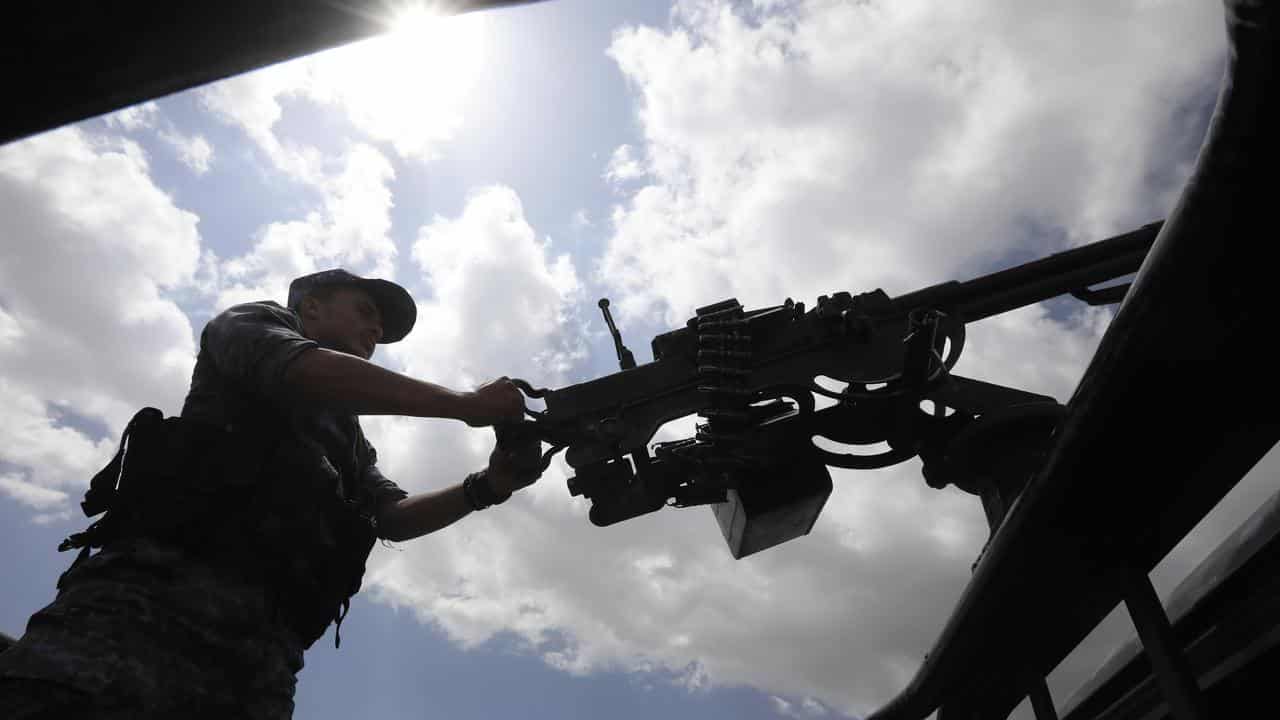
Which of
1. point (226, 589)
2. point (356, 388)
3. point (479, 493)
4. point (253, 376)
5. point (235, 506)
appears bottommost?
point (226, 589)

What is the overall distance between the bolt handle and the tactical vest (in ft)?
4.74

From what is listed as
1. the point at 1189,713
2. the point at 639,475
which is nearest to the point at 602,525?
the point at 639,475

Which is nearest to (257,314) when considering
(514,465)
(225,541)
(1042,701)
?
(225,541)

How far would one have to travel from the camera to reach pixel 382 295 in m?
3.96

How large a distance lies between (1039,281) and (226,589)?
3.88 metres

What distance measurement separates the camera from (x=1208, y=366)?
1.03 metres

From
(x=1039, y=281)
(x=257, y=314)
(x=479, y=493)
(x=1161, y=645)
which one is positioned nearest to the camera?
(x=1161, y=645)

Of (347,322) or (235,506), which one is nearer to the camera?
(235,506)

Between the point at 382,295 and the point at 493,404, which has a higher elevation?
the point at 382,295

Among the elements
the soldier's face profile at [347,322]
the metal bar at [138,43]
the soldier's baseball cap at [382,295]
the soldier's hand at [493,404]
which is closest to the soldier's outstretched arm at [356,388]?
the soldier's hand at [493,404]

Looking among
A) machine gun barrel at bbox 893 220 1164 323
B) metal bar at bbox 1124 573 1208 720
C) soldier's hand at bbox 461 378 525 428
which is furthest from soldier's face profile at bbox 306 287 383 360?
metal bar at bbox 1124 573 1208 720

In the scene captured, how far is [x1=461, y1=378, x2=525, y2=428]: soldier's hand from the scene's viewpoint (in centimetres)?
289

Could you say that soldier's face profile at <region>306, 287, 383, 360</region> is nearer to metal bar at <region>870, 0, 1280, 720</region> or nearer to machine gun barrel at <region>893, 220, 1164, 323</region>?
machine gun barrel at <region>893, 220, 1164, 323</region>

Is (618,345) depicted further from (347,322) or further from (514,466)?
(347,322)
